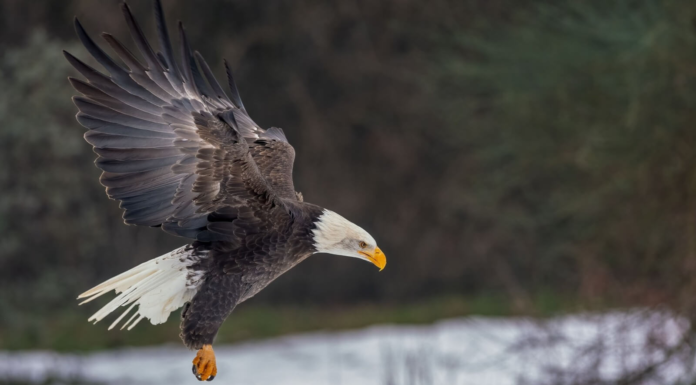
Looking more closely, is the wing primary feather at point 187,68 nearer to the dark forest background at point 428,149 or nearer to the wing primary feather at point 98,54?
the wing primary feather at point 98,54

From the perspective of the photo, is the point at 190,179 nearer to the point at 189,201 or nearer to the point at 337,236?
the point at 189,201

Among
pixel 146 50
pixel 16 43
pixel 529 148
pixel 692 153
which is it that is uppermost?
pixel 529 148

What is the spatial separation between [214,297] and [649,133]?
4.40 meters

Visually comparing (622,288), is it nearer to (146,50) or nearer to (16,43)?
(146,50)

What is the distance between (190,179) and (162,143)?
0.59 feet

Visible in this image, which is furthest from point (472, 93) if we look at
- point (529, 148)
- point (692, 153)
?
point (692, 153)

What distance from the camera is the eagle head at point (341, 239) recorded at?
2930 millimetres

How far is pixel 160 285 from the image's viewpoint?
10.1 feet

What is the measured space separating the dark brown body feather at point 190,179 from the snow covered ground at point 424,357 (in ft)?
6.00

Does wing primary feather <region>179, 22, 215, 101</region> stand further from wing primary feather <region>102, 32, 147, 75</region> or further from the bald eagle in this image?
wing primary feather <region>102, 32, 147, 75</region>

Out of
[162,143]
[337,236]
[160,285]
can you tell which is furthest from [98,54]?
[337,236]

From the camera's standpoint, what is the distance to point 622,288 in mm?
5504

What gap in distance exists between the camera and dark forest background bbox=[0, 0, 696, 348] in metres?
6.08

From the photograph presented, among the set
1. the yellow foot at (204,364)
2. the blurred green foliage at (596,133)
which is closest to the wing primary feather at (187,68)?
the yellow foot at (204,364)
